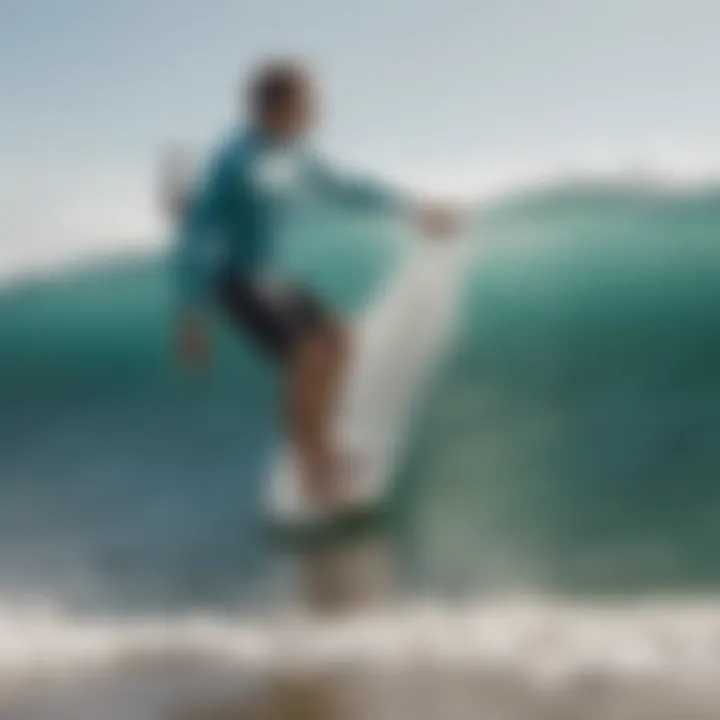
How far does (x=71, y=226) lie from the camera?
185 cm

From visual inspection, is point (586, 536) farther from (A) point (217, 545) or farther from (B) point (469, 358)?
(A) point (217, 545)

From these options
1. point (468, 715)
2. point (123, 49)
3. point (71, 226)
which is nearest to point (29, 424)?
point (71, 226)

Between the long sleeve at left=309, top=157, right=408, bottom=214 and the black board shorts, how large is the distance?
13 centimetres

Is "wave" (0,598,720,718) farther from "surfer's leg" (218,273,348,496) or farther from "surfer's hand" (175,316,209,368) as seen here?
"surfer's hand" (175,316,209,368)

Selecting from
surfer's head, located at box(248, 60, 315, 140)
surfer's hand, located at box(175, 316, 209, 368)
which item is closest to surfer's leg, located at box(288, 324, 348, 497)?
surfer's hand, located at box(175, 316, 209, 368)

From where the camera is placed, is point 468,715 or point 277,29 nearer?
point 468,715

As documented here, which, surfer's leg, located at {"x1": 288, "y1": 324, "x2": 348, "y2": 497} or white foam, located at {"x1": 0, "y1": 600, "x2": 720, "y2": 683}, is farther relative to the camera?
surfer's leg, located at {"x1": 288, "y1": 324, "x2": 348, "y2": 497}

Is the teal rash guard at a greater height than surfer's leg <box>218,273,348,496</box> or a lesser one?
greater

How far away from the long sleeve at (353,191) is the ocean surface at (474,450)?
3cm

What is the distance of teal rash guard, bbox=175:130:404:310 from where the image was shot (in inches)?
68.9

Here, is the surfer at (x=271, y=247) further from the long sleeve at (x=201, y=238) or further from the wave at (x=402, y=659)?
the wave at (x=402, y=659)

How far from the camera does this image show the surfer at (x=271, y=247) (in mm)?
1749

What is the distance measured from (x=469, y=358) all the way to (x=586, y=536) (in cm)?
27

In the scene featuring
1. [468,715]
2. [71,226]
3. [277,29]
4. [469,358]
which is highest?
[277,29]
